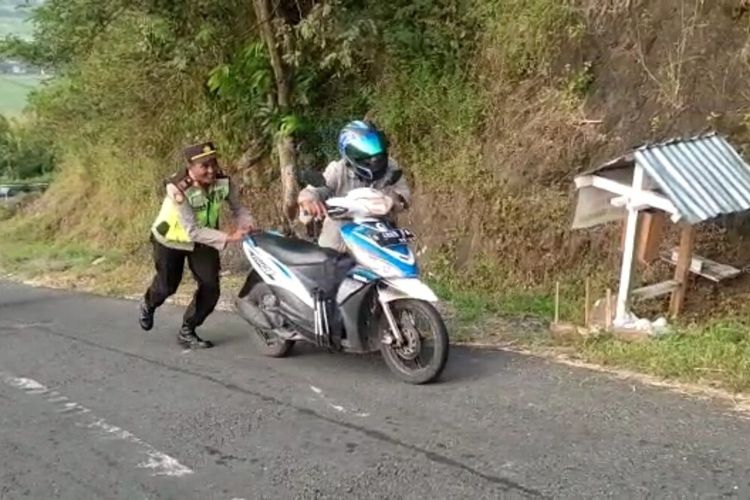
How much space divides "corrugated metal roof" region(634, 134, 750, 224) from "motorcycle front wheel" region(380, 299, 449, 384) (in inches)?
65.7

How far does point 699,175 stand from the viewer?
Answer: 6172mm

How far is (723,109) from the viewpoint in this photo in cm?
788

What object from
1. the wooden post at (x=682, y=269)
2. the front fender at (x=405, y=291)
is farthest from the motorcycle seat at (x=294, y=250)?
the wooden post at (x=682, y=269)

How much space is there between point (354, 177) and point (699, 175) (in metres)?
2.30

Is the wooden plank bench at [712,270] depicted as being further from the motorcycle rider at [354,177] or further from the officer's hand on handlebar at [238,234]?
the officer's hand on handlebar at [238,234]

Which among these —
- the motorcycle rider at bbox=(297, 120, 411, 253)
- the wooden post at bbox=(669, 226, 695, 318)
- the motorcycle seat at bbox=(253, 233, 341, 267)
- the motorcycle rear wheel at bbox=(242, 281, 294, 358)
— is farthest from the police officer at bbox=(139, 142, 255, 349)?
the wooden post at bbox=(669, 226, 695, 318)

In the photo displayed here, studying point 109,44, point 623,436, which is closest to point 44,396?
point 623,436

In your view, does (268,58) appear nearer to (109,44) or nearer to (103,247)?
(109,44)

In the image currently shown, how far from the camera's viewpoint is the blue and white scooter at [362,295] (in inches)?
231

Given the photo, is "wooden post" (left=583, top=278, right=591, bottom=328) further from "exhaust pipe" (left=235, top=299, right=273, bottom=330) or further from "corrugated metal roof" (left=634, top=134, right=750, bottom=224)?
"exhaust pipe" (left=235, top=299, right=273, bottom=330)

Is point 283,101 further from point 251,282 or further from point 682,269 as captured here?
point 682,269

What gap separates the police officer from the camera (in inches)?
271

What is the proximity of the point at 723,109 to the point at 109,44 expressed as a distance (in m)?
10.8

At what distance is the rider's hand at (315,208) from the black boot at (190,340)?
1743mm
